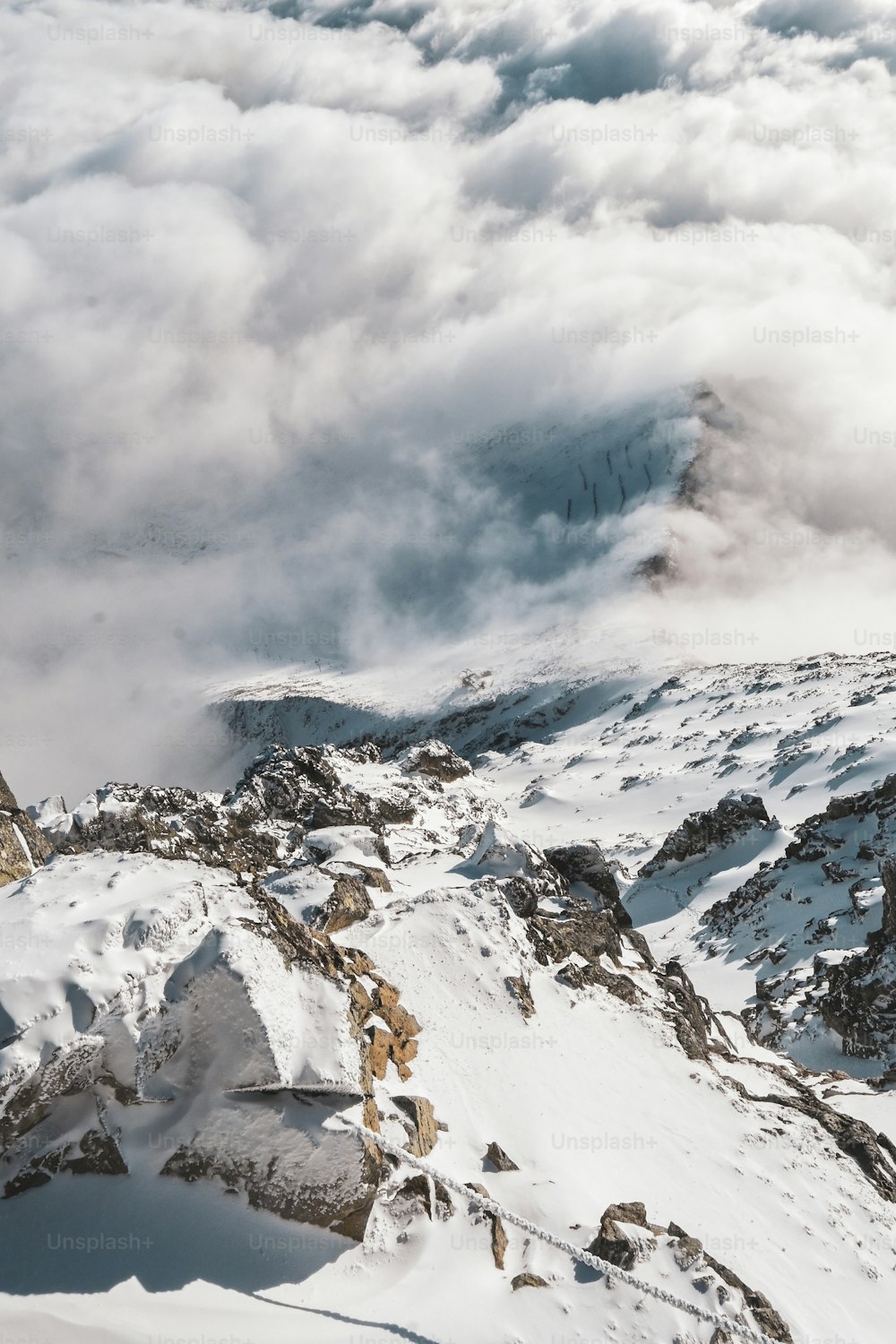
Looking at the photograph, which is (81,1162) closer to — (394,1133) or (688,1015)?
(394,1133)

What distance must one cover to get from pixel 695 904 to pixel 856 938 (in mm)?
12393

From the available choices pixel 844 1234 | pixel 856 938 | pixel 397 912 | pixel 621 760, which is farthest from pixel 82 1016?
pixel 621 760

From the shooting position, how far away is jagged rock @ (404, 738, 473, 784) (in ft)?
255

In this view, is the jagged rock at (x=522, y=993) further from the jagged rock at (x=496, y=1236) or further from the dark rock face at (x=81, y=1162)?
the dark rock face at (x=81, y=1162)

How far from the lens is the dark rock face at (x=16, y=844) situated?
56.6 ft

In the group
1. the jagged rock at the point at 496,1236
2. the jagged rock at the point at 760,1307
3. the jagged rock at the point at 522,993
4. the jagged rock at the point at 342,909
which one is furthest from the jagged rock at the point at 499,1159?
the jagged rock at the point at 342,909

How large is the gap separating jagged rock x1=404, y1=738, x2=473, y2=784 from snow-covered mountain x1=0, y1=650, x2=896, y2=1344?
1738 inches

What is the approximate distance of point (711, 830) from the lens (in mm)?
48844

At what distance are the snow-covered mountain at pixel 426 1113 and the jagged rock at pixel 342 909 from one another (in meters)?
0.09

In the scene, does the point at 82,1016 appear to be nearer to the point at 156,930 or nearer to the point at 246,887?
the point at 156,930

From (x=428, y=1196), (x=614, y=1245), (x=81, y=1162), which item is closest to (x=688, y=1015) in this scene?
(x=614, y=1245)

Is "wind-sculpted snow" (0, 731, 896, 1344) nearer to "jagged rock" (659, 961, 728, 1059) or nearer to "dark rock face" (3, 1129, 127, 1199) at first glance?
"dark rock face" (3, 1129, 127, 1199)

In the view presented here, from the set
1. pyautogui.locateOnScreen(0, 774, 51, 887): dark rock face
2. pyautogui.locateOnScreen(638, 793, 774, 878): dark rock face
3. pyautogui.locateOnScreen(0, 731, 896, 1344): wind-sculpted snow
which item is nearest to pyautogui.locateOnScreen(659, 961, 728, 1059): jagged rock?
pyautogui.locateOnScreen(0, 731, 896, 1344): wind-sculpted snow

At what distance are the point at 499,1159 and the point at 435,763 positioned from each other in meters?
65.5
